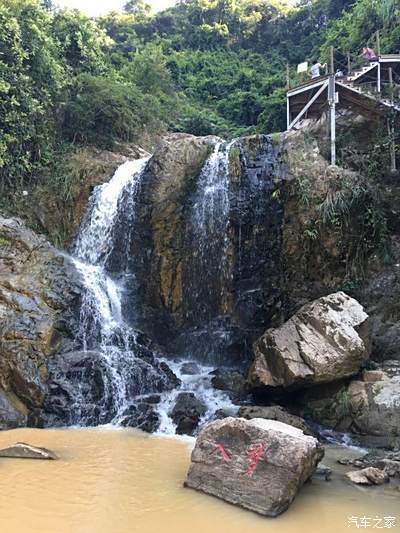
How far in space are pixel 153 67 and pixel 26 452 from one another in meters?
19.8

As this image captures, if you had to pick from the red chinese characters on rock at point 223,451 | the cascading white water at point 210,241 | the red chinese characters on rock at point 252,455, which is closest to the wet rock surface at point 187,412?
the cascading white water at point 210,241

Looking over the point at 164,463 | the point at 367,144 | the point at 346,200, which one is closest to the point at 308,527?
the point at 164,463

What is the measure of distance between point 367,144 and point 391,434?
9.88 m

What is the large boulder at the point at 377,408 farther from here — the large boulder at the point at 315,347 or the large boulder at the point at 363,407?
the large boulder at the point at 315,347

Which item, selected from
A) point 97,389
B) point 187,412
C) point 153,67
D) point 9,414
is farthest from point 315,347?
point 153,67

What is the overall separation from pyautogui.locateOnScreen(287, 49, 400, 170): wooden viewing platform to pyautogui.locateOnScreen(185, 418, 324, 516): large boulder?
9978 millimetres

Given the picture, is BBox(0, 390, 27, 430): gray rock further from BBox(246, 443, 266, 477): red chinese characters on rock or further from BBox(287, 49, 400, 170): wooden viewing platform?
BBox(287, 49, 400, 170): wooden viewing platform

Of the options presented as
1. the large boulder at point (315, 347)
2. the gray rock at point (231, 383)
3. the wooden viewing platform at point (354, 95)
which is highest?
the wooden viewing platform at point (354, 95)

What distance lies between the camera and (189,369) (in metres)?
11.9

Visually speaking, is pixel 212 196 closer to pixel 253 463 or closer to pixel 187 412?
pixel 187 412

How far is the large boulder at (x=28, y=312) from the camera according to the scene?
9.93 m

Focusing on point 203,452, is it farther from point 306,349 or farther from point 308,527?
point 306,349

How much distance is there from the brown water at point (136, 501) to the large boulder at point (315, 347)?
9.49ft

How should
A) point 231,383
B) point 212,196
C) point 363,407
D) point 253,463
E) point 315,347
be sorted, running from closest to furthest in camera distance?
point 253,463
point 363,407
point 315,347
point 231,383
point 212,196
